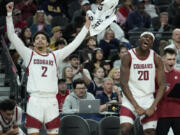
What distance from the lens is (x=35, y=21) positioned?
56.2 feet

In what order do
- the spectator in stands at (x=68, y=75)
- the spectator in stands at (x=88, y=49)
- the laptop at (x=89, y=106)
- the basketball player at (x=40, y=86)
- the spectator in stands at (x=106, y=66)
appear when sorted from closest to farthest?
1. the basketball player at (x=40, y=86)
2. the laptop at (x=89, y=106)
3. the spectator in stands at (x=68, y=75)
4. the spectator in stands at (x=106, y=66)
5. the spectator in stands at (x=88, y=49)

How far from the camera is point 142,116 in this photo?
377 inches

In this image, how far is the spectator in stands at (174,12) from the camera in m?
17.4

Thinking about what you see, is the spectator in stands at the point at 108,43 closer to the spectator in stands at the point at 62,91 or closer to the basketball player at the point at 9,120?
the spectator in stands at the point at 62,91

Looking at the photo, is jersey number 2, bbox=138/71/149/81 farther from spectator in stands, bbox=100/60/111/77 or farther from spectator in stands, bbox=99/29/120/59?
spectator in stands, bbox=99/29/120/59

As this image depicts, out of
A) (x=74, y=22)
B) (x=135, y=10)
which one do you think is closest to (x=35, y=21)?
(x=74, y=22)

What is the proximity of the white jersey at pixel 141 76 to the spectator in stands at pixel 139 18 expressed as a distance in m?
7.20

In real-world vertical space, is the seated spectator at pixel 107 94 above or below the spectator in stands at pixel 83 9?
below

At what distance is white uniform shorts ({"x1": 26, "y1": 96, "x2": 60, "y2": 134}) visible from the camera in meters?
9.30

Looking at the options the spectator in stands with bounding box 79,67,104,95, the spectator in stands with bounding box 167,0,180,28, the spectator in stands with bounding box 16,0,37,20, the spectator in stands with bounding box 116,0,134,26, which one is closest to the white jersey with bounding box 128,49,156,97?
the spectator in stands with bounding box 79,67,104,95

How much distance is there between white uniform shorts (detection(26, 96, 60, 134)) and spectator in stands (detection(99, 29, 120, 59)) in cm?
649

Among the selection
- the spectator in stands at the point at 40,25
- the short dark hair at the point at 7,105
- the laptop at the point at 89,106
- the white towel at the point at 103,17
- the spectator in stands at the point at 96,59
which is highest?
the spectator in stands at the point at 40,25

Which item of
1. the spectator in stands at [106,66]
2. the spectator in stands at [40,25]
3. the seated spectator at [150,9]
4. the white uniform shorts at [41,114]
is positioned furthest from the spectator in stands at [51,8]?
the white uniform shorts at [41,114]

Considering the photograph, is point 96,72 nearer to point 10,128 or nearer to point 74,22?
point 74,22
